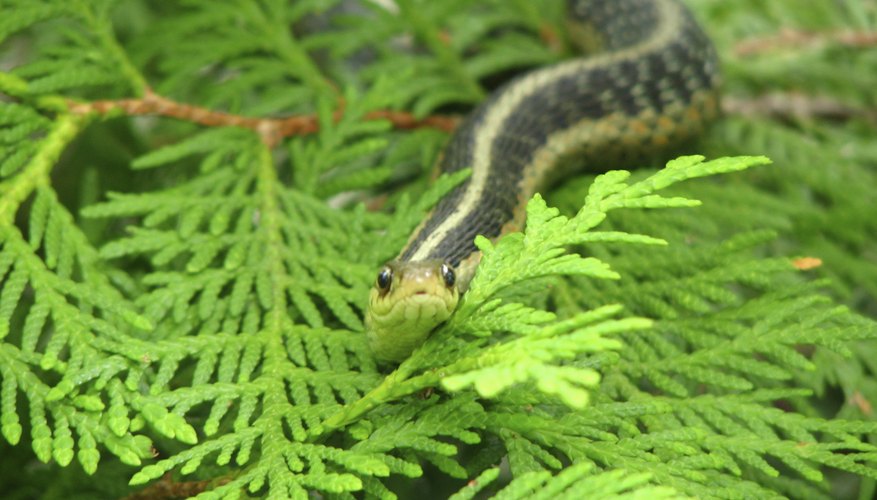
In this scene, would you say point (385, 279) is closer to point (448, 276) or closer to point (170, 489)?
point (448, 276)

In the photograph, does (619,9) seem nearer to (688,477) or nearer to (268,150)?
(268,150)

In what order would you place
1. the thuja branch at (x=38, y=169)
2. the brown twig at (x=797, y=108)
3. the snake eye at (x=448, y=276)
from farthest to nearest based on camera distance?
the brown twig at (x=797, y=108)
the thuja branch at (x=38, y=169)
the snake eye at (x=448, y=276)

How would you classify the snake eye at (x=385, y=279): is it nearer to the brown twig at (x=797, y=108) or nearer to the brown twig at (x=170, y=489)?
the brown twig at (x=170, y=489)

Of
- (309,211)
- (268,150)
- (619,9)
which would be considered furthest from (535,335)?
(619,9)

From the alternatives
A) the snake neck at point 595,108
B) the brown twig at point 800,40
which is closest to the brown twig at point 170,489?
the snake neck at point 595,108

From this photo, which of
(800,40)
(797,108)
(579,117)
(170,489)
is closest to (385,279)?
(170,489)

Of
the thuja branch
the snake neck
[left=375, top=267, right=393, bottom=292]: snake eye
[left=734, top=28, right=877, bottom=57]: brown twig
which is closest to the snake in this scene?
the snake neck

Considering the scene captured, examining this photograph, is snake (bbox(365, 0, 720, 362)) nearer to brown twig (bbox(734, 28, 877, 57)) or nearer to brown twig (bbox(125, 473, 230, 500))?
brown twig (bbox(734, 28, 877, 57))
